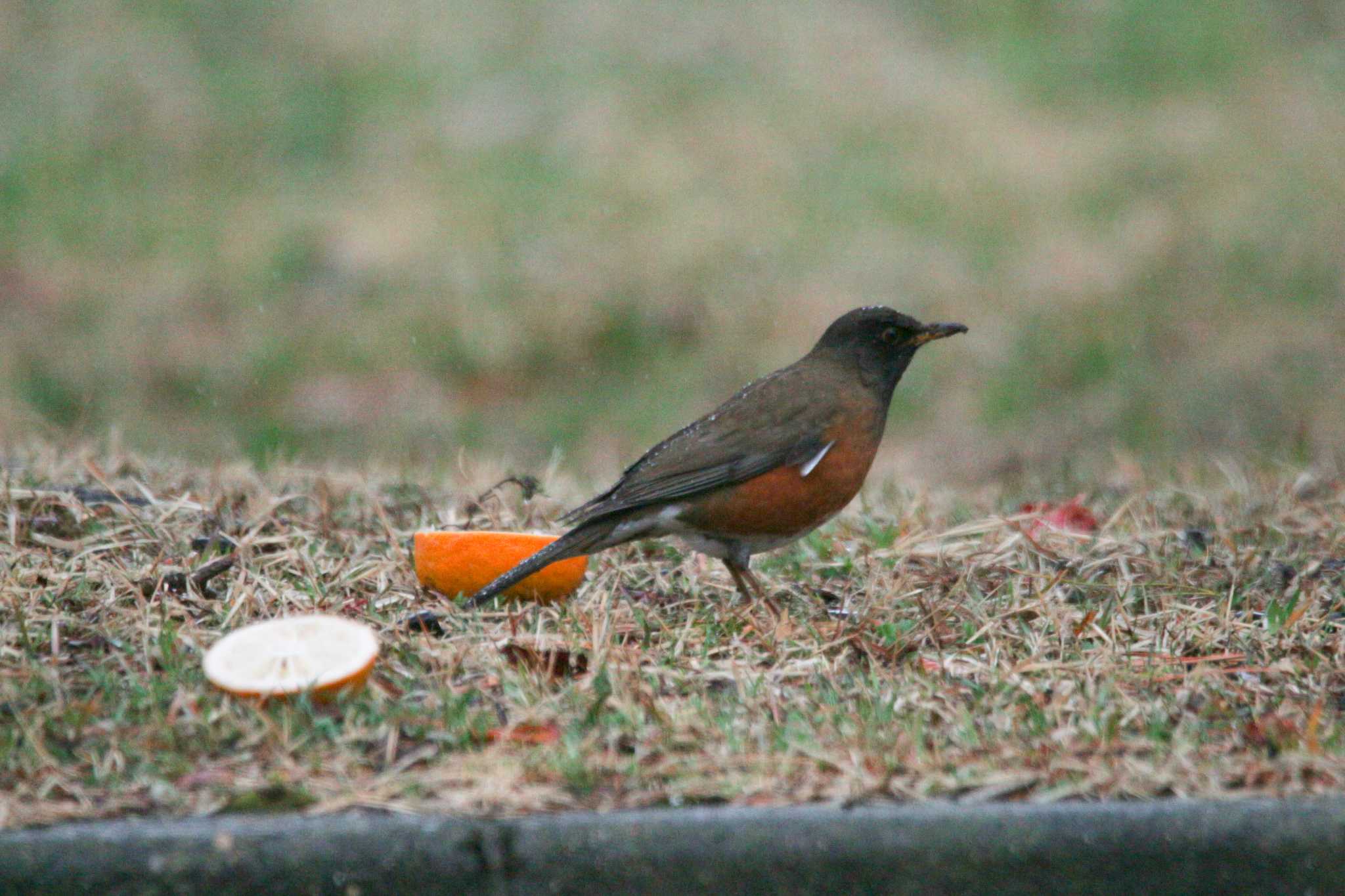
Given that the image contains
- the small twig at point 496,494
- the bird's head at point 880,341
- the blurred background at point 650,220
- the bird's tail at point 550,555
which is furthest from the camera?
the blurred background at point 650,220

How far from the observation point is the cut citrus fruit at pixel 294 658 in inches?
123

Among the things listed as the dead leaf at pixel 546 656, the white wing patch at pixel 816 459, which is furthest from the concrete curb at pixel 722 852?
the white wing patch at pixel 816 459

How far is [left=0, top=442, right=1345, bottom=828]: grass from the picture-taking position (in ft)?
9.36

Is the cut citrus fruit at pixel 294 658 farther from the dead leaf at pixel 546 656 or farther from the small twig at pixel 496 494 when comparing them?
the small twig at pixel 496 494

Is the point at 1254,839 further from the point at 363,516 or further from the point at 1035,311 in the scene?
Answer: the point at 1035,311

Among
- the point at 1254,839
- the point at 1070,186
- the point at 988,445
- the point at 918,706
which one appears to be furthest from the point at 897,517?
the point at 1070,186

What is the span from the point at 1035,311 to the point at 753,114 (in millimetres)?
4264

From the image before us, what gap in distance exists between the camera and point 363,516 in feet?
16.3

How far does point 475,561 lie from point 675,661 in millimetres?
658

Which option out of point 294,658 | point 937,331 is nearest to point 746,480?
point 937,331

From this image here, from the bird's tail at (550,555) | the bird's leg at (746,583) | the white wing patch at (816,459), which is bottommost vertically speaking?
the bird's leg at (746,583)

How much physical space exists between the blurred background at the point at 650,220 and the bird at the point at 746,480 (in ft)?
7.07

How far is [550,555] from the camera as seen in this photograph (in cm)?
391

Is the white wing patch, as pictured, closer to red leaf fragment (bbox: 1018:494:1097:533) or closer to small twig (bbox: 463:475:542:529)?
red leaf fragment (bbox: 1018:494:1097:533)
